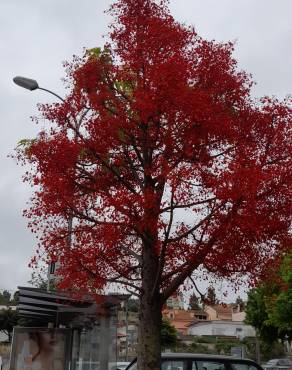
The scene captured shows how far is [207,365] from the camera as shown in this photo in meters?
13.4

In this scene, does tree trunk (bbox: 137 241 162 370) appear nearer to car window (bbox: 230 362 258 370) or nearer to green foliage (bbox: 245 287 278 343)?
car window (bbox: 230 362 258 370)

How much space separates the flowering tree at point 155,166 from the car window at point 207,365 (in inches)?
103

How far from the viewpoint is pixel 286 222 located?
34.4 ft

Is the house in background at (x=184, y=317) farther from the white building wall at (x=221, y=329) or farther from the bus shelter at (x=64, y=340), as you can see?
the bus shelter at (x=64, y=340)

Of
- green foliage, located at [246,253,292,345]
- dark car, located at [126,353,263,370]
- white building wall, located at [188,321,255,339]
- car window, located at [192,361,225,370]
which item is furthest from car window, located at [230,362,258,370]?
white building wall, located at [188,321,255,339]

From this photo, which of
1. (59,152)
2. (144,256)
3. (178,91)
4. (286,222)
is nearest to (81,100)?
(59,152)

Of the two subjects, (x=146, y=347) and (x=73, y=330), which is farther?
(x=73, y=330)

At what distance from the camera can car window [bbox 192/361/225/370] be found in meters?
13.3

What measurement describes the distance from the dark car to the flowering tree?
248 centimetres

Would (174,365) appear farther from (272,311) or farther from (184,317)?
(184,317)

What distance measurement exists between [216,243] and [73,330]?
8.59 m

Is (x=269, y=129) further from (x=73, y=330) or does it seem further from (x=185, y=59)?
(x=73, y=330)

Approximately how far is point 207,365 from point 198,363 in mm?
249

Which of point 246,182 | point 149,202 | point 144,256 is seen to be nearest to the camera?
point 246,182
